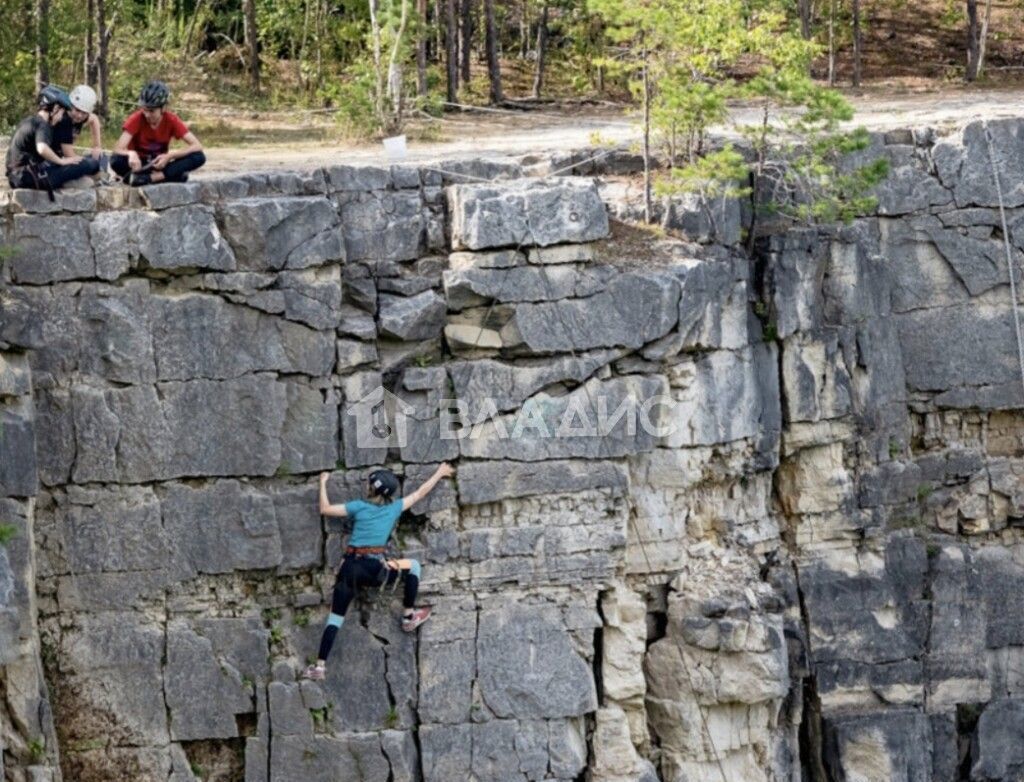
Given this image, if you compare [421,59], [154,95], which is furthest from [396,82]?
[154,95]

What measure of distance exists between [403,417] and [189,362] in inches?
71.1

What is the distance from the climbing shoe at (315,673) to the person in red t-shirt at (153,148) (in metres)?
4.10

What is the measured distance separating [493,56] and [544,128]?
240cm

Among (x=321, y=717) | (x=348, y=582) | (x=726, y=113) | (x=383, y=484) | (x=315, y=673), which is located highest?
(x=726, y=113)

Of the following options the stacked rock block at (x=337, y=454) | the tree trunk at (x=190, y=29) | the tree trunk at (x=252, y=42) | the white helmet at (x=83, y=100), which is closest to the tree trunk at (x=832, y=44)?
the tree trunk at (x=252, y=42)

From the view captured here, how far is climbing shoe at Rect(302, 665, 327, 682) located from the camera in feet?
62.0

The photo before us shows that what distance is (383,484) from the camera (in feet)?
61.3

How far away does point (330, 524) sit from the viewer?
62.8 ft

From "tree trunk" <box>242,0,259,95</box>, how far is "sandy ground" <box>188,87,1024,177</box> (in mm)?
2154

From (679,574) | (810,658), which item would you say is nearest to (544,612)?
(679,574)

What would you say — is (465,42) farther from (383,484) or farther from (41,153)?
(383,484)

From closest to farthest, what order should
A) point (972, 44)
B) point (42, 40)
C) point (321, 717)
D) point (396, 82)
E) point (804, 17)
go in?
point (321, 717)
point (396, 82)
point (42, 40)
point (804, 17)
point (972, 44)

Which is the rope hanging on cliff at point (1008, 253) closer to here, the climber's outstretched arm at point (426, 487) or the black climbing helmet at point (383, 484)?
the climber's outstretched arm at point (426, 487)

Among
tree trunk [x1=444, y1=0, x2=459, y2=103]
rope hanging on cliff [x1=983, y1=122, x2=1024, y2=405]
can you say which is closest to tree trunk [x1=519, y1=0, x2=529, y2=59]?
tree trunk [x1=444, y1=0, x2=459, y2=103]
